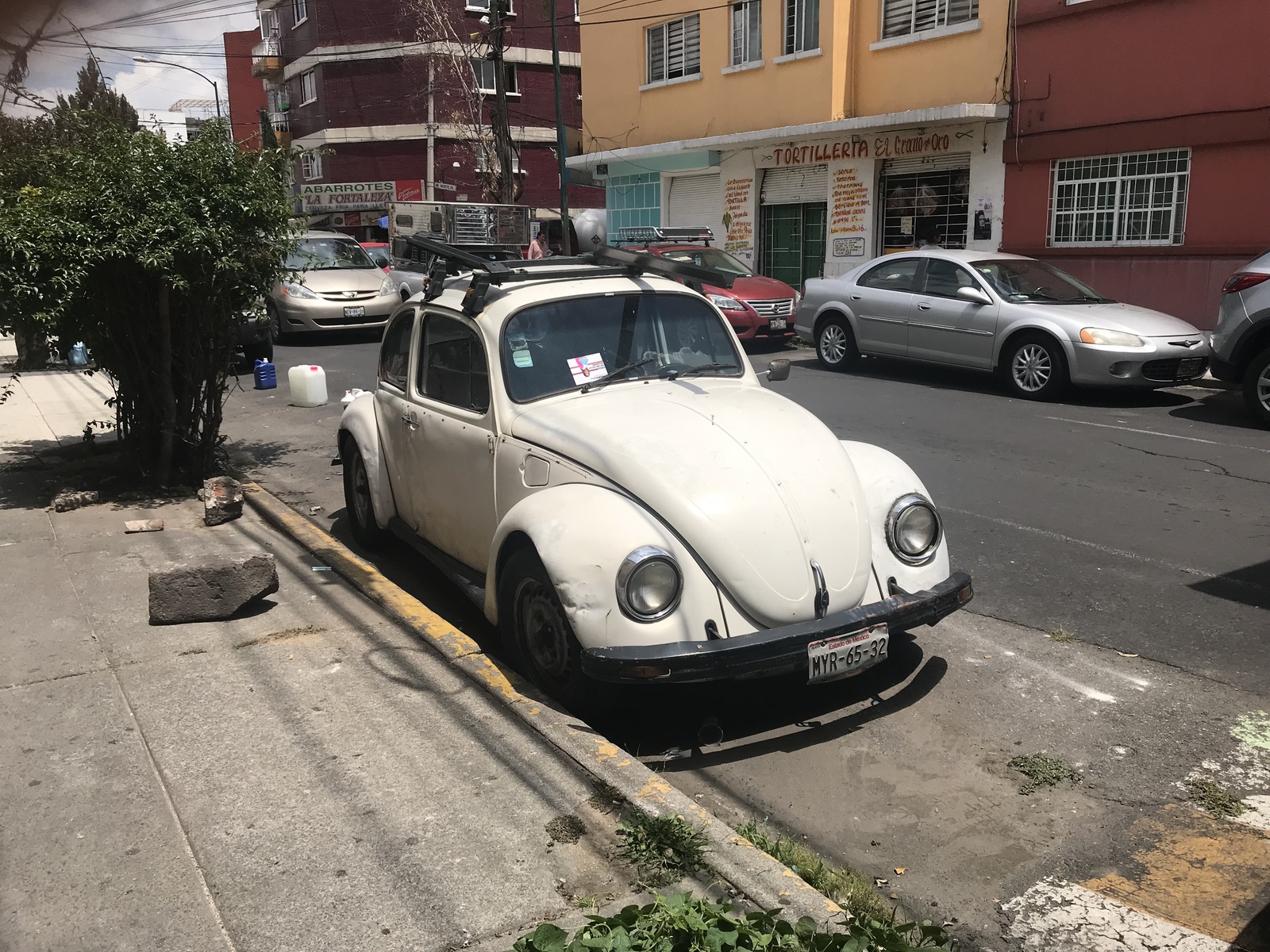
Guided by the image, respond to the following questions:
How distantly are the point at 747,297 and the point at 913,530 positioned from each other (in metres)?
11.4

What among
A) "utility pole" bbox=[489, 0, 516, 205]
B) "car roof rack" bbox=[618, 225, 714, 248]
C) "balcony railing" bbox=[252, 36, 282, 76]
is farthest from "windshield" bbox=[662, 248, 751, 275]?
"balcony railing" bbox=[252, 36, 282, 76]

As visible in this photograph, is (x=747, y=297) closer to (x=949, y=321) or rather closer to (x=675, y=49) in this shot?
(x=949, y=321)

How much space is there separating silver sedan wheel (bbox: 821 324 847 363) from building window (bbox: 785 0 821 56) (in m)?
8.18

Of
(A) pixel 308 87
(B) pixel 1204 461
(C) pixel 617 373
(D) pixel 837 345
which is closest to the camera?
(C) pixel 617 373

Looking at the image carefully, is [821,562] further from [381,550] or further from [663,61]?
[663,61]

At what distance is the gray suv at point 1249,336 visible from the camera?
9.50 m

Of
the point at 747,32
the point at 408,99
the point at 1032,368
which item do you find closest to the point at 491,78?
the point at 408,99

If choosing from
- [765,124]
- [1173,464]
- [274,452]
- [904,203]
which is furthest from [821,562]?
[765,124]

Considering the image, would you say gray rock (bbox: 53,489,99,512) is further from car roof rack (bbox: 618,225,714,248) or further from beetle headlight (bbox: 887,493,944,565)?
car roof rack (bbox: 618,225,714,248)

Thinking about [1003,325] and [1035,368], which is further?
[1003,325]

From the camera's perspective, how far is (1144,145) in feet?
48.8

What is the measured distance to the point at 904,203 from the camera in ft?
61.7

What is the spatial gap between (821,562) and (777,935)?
5.34 ft

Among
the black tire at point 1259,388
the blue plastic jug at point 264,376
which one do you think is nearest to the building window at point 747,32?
the blue plastic jug at point 264,376
